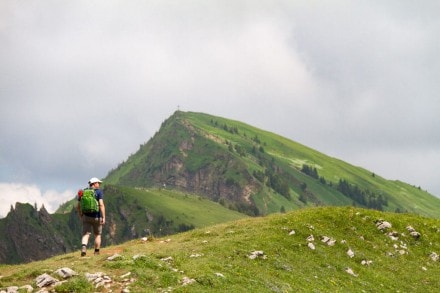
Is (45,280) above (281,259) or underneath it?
underneath

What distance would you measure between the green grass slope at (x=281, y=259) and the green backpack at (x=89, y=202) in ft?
9.47

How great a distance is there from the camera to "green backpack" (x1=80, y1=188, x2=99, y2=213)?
1239 inches

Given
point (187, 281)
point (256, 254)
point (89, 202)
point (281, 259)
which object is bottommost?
point (187, 281)

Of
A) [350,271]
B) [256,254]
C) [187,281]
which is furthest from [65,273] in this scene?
[350,271]

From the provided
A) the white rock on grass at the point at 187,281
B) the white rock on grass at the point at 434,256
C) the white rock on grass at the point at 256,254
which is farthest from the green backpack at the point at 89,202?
the white rock on grass at the point at 434,256

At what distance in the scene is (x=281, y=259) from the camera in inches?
1316

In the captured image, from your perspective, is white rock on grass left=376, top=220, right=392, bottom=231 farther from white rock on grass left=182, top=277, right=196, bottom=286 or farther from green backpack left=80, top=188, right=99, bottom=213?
green backpack left=80, top=188, right=99, bottom=213

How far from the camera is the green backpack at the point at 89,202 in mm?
31469

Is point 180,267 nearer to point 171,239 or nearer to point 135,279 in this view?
point 135,279

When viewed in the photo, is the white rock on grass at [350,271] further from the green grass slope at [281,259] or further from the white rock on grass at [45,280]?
the white rock on grass at [45,280]

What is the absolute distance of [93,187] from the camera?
32.1m

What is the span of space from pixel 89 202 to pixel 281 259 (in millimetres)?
12161

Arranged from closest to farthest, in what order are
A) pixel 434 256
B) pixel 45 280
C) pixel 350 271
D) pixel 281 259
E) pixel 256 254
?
pixel 45 280, pixel 256 254, pixel 281 259, pixel 350 271, pixel 434 256

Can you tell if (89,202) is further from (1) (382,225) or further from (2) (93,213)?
(1) (382,225)
